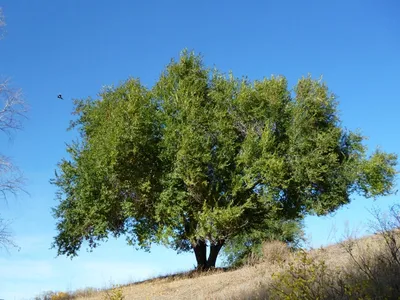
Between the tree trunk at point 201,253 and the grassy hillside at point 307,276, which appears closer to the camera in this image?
the grassy hillside at point 307,276

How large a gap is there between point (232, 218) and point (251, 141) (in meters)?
3.78

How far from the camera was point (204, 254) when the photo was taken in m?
23.9

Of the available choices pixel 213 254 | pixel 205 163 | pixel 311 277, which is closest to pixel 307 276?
pixel 311 277

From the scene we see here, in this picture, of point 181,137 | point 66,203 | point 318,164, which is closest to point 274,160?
point 318,164

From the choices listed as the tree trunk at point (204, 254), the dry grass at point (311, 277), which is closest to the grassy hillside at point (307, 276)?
the dry grass at point (311, 277)

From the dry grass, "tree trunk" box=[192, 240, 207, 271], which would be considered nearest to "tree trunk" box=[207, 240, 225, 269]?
"tree trunk" box=[192, 240, 207, 271]

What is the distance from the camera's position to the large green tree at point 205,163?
20406mm

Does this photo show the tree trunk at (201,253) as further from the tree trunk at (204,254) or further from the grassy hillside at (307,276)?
the grassy hillside at (307,276)

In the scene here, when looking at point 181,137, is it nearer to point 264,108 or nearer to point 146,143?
point 146,143

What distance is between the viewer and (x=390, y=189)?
78.0ft

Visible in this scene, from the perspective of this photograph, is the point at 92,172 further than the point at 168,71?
No

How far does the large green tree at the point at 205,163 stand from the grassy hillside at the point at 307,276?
10.5ft

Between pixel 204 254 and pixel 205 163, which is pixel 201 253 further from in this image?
pixel 205 163

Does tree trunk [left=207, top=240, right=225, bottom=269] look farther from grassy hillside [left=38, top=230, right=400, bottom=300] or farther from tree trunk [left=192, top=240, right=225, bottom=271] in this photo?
grassy hillside [left=38, top=230, right=400, bottom=300]
